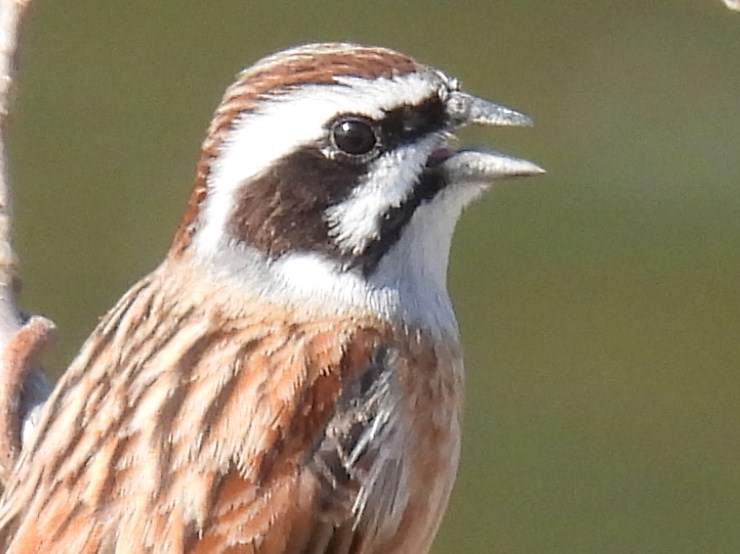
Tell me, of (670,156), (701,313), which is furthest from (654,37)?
(701,313)

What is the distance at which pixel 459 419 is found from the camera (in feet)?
9.37

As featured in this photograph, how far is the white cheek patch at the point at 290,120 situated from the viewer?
2611mm

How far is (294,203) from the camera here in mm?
2686

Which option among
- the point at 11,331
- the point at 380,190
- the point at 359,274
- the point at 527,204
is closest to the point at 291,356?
the point at 359,274

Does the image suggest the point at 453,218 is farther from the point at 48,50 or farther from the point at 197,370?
the point at 48,50

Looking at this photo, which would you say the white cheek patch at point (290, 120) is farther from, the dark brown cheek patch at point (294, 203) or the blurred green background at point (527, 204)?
the blurred green background at point (527, 204)

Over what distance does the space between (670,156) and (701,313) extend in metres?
0.54

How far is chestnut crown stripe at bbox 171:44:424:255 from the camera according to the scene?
2613mm

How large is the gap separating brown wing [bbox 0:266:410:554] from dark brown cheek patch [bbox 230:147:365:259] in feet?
0.38

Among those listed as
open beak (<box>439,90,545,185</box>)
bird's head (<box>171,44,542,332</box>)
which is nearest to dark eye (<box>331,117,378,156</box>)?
bird's head (<box>171,44,542,332</box>)

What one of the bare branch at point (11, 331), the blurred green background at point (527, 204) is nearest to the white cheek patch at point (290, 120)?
the bare branch at point (11, 331)

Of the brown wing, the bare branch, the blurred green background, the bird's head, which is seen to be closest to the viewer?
the brown wing

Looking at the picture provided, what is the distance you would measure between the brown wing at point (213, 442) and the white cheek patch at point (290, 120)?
186 millimetres

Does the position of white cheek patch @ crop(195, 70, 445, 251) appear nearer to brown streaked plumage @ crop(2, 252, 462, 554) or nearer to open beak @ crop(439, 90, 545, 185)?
open beak @ crop(439, 90, 545, 185)
